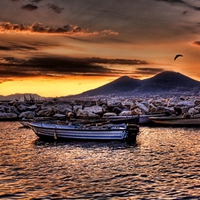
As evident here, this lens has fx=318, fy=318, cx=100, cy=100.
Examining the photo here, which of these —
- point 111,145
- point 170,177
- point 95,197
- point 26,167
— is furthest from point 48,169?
point 111,145

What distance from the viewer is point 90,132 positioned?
33531 mm

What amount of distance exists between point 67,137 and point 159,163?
14107mm

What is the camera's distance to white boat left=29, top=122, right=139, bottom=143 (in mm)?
33062

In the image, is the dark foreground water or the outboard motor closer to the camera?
the dark foreground water

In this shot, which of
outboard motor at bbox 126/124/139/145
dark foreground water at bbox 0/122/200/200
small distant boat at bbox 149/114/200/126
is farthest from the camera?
small distant boat at bbox 149/114/200/126

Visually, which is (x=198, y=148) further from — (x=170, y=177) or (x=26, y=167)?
(x=26, y=167)

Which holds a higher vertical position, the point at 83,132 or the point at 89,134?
the point at 83,132

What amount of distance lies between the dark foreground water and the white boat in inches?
47.4

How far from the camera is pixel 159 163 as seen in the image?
22781mm

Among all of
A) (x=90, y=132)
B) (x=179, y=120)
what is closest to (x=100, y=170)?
(x=90, y=132)

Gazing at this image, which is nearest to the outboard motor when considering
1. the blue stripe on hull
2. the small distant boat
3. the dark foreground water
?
the blue stripe on hull

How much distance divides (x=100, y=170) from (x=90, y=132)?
12.7 meters

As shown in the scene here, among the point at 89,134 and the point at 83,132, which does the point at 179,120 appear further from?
the point at 83,132

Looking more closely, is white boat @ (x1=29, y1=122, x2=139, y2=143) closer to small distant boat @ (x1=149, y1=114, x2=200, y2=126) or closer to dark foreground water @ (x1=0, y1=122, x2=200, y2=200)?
dark foreground water @ (x1=0, y1=122, x2=200, y2=200)
